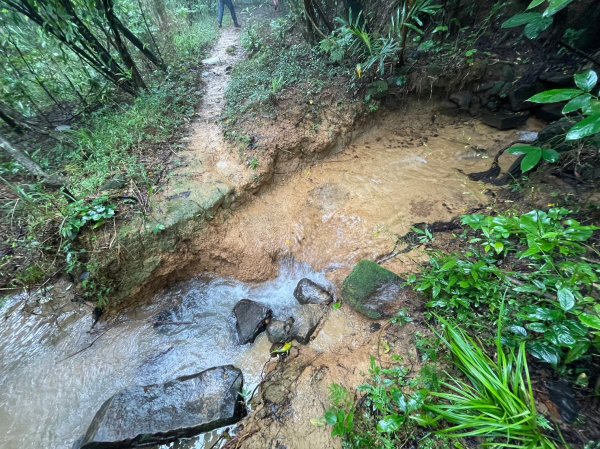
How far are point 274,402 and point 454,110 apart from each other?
19.7 feet

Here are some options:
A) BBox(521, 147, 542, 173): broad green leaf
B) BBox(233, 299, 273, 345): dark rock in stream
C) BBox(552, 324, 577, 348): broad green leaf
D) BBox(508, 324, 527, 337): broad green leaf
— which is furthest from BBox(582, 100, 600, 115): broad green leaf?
BBox(233, 299, 273, 345): dark rock in stream

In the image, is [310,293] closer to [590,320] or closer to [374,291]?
[374,291]

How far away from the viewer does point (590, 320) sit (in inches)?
58.2

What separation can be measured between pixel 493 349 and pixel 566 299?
66 cm

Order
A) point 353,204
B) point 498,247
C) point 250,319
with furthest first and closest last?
point 353,204 < point 250,319 < point 498,247

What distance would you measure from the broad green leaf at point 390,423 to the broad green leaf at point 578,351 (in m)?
1.11

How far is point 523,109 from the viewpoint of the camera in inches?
191

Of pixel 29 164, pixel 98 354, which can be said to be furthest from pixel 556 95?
pixel 29 164

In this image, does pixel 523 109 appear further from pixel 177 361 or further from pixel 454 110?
pixel 177 361

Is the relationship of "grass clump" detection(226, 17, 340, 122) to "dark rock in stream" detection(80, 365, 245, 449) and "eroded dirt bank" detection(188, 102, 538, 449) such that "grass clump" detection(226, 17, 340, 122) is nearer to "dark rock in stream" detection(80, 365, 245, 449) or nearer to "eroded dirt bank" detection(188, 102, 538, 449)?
"eroded dirt bank" detection(188, 102, 538, 449)

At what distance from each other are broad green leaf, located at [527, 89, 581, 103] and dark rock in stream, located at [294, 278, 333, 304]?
276 centimetres

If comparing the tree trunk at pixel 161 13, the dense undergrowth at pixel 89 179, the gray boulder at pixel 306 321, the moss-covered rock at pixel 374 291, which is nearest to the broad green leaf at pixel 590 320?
the moss-covered rock at pixel 374 291

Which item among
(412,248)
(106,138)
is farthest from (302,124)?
(106,138)

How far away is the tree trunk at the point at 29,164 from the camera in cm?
321
